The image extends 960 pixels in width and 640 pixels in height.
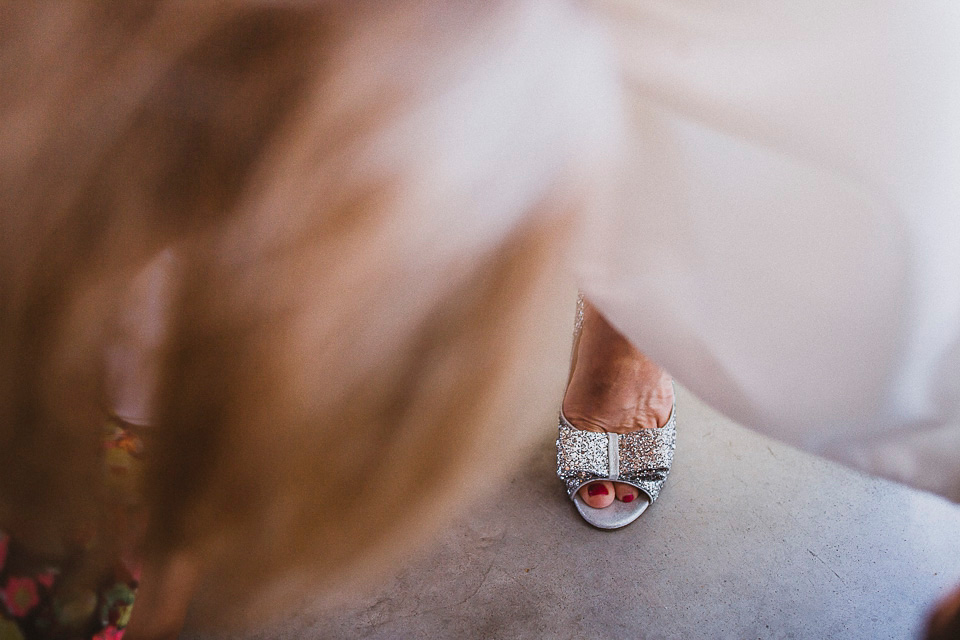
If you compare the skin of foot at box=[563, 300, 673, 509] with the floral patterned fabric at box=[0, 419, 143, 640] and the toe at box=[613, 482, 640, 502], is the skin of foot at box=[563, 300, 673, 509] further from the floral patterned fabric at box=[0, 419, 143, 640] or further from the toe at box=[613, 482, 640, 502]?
the floral patterned fabric at box=[0, 419, 143, 640]

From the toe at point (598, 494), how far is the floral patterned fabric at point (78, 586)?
593mm

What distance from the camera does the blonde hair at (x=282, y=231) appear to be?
0.35m

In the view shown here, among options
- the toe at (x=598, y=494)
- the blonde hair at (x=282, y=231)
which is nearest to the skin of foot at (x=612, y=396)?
the toe at (x=598, y=494)

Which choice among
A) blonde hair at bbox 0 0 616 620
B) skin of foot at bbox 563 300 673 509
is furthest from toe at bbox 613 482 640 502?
blonde hair at bbox 0 0 616 620

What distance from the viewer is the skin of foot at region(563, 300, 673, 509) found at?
3.02ft

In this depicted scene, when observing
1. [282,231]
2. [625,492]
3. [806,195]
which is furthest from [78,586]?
[625,492]

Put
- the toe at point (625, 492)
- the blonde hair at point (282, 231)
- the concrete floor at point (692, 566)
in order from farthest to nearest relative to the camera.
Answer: the toe at point (625, 492) → the concrete floor at point (692, 566) → the blonde hair at point (282, 231)

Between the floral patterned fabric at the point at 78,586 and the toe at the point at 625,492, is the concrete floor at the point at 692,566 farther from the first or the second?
the floral patterned fabric at the point at 78,586

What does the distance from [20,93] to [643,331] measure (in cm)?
36

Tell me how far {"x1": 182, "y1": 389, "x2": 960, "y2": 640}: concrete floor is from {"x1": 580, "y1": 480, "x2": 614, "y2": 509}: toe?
0.03 meters

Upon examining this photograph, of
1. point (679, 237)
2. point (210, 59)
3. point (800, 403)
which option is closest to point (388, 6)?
point (210, 59)

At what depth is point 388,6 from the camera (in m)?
0.36

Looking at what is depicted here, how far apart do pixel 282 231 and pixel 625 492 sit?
2.46 feet

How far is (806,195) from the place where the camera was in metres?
0.37
